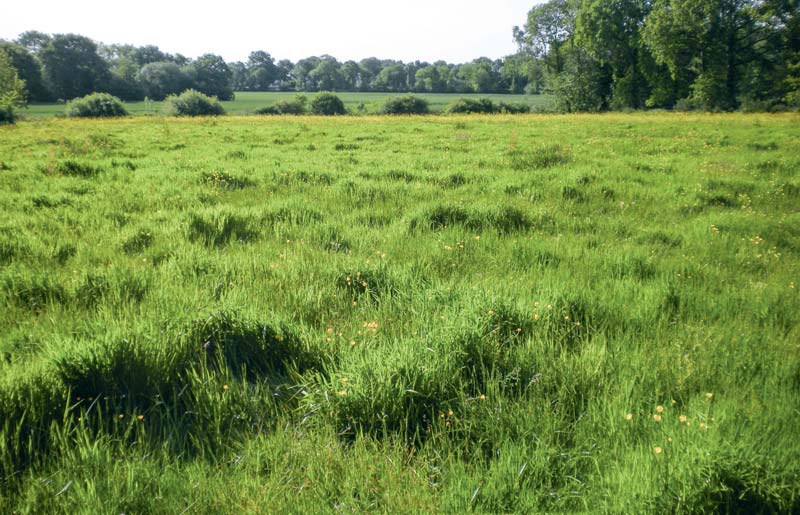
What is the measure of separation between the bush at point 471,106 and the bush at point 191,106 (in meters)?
29.7

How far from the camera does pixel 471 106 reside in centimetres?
5797

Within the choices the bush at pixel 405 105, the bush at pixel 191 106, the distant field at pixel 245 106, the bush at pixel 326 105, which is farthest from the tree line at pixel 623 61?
the bush at pixel 191 106

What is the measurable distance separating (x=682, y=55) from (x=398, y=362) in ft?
192

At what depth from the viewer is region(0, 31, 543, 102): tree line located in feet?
241

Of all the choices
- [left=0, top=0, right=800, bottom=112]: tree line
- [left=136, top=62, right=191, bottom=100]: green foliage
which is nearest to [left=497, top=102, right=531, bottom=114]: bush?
[left=0, top=0, right=800, bottom=112]: tree line

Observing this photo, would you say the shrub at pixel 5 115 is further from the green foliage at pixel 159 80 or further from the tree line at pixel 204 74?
the green foliage at pixel 159 80

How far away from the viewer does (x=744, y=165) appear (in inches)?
429

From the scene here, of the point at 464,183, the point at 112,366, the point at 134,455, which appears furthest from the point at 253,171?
the point at 134,455

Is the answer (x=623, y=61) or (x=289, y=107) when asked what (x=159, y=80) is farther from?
(x=623, y=61)

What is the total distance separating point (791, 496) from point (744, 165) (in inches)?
470

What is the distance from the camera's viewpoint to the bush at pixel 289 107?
62.3m

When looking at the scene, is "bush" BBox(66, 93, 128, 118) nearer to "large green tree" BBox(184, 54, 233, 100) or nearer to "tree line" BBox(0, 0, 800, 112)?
"tree line" BBox(0, 0, 800, 112)

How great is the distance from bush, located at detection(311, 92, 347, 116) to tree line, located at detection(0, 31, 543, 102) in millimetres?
31590

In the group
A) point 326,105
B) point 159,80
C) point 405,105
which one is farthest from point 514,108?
point 159,80
